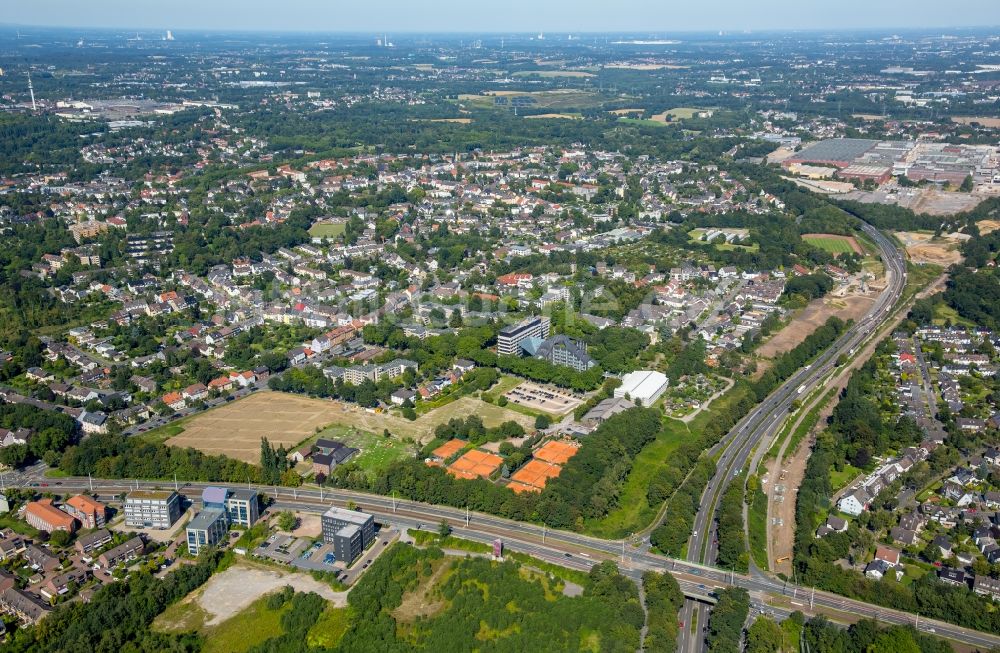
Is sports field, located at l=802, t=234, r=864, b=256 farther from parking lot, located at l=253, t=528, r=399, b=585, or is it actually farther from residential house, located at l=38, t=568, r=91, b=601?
residential house, located at l=38, t=568, r=91, b=601

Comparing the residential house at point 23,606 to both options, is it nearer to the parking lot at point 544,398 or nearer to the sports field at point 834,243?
the parking lot at point 544,398

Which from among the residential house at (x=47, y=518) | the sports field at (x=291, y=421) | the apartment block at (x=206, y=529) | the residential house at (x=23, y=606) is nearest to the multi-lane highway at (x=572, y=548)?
the residential house at (x=47, y=518)

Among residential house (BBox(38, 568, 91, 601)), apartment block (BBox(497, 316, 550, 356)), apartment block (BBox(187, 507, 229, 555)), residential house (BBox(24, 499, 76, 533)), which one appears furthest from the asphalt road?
apartment block (BBox(497, 316, 550, 356))

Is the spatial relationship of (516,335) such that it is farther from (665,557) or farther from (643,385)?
(665,557)

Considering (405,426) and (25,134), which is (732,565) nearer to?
(405,426)

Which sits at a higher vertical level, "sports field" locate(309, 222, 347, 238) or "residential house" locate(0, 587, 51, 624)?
"sports field" locate(309, 222, 347, 238)

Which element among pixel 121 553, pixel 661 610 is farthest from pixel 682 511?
pixel 121 553

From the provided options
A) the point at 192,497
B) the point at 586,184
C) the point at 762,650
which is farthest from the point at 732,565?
the point at 586,184
